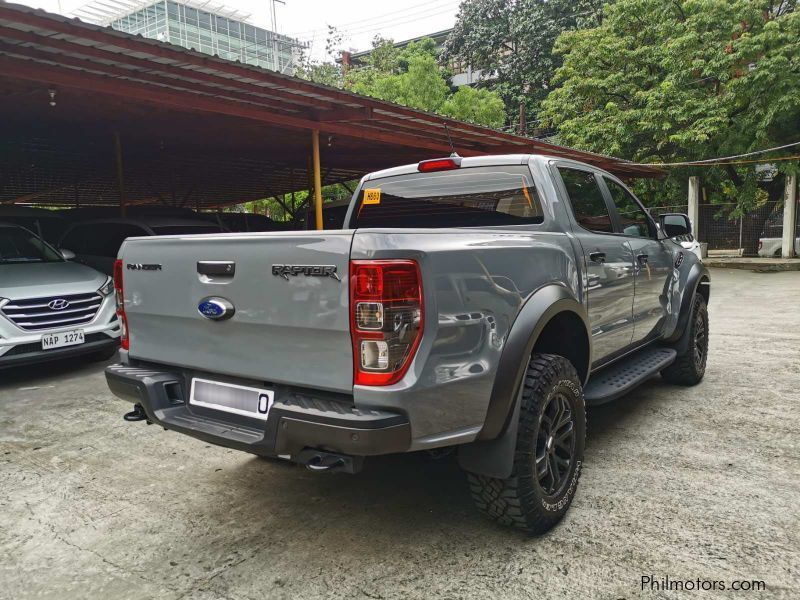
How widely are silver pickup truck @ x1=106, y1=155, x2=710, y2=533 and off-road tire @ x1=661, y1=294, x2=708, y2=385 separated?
157 centimetres

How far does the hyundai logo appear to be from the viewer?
5.45 metres

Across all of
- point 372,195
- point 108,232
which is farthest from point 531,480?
point 108,232

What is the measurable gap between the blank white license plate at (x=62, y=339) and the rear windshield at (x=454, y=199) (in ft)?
11.3

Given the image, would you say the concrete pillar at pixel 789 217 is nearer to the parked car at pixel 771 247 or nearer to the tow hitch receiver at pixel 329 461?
the parked car at pixel 771 247

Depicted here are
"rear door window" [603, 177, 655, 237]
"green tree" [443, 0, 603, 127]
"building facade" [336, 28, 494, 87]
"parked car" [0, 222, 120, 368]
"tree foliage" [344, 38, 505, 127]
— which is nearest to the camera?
"rear door window" [603, 177, 655, 237]

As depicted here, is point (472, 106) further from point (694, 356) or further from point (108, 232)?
point (694, 356)

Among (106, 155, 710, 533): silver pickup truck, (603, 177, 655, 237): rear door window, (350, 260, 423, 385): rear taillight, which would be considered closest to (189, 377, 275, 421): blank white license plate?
(106, 155, 710, 533): silver pickup truck

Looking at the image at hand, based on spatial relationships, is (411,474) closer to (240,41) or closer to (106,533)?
(106,533)

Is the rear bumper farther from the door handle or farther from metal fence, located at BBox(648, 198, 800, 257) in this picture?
metal fence, located at BBox(648, 198, 800, 257)

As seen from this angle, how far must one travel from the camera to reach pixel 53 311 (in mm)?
5473

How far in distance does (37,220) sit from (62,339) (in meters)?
2.89

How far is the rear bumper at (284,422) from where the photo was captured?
1963 mm

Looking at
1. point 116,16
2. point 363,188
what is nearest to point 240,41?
point 116,16

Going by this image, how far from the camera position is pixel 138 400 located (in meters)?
2.64
